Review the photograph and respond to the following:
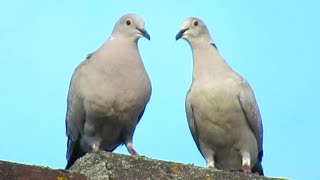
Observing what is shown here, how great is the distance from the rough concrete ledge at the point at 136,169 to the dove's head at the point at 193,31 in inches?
195

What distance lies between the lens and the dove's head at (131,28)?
30.4 ft

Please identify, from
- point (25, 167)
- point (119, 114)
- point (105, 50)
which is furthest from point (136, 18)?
point (25, 167)

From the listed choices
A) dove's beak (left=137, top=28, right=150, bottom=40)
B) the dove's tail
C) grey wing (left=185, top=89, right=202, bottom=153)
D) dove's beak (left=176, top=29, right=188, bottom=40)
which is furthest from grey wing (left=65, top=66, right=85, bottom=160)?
the dove's tail

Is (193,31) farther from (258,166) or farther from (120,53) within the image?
(258,166)

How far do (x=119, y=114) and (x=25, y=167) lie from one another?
4697 millimetres

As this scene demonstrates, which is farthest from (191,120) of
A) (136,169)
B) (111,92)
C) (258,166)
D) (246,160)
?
(136,169)

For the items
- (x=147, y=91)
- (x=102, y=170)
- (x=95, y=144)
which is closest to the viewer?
(x=102, y=170)

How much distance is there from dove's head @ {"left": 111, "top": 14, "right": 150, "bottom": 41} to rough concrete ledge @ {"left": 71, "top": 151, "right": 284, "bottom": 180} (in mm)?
4721

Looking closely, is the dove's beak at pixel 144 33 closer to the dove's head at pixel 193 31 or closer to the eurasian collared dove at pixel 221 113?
the dove's head at pixel 193 31

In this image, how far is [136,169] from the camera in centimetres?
437

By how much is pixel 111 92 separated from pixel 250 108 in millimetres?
1853

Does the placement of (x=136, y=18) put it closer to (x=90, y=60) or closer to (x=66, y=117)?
(x=90, y=60)

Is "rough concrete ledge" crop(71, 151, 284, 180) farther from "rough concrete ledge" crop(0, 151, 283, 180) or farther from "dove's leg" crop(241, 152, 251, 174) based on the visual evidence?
"dove's leg" crop(241, 152, 251, 174)

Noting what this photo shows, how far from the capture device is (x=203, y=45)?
940 centimetres
